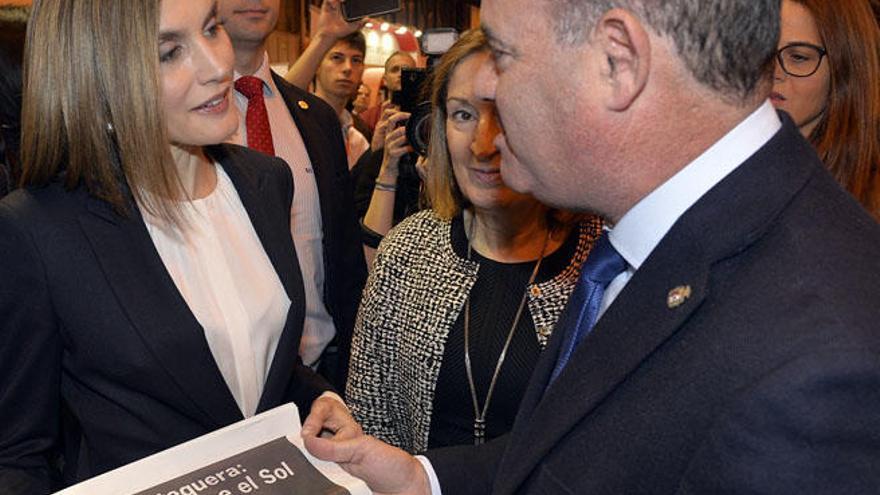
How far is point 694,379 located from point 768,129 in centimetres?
30

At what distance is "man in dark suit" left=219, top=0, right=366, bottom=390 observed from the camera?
268 cm

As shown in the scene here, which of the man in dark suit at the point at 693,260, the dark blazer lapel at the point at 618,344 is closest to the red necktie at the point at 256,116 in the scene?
the man in dark suit at the point at 693,260

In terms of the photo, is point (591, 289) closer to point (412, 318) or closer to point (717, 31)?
point (717, 31)

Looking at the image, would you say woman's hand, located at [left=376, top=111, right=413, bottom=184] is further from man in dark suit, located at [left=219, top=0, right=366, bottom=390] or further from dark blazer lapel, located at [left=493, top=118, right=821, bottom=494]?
dark blazer lapel, located at [left=493, top=118, right=821, bottom=494]

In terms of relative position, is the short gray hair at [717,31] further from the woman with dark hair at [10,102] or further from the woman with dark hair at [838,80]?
the woman with dark hair at [10,102]

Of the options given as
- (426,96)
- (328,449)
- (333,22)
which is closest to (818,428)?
(328,449)

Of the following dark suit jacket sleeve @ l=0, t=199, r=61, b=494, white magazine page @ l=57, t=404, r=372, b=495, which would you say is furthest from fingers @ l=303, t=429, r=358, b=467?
dark suit jacket sleeve @ l=0, t=199, r=61, b=494

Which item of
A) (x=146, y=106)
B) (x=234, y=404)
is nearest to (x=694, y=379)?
(x=234, y=404)

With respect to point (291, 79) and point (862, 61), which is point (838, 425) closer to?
point (862, 61)

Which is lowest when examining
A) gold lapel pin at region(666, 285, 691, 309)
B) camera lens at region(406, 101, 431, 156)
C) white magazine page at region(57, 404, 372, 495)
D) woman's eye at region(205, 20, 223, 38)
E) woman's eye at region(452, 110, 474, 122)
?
white magazine page at region(57, 404, 372, 495)

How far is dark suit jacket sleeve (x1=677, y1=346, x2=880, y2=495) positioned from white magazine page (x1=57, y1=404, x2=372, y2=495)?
0.72 m

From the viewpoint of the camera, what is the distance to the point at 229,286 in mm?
1711

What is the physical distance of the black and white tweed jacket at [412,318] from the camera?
189 cm

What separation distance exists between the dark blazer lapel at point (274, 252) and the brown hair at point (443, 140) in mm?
388
